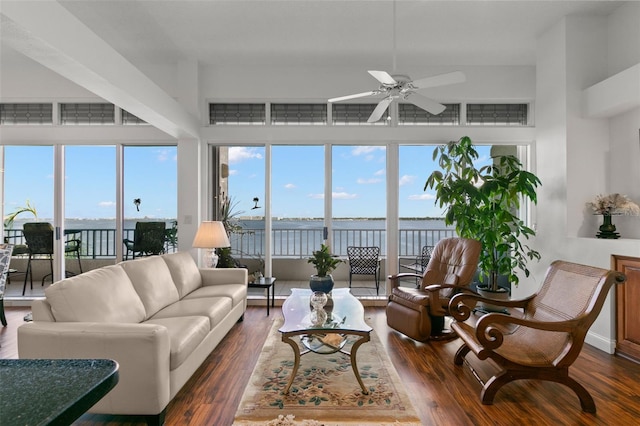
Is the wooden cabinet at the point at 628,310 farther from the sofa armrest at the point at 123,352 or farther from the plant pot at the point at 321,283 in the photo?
the sofa armrest at the point at 123,352

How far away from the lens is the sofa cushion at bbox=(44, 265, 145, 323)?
7.59 feet

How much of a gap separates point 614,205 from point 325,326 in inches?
129

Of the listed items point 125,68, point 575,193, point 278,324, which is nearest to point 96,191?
point 125,68

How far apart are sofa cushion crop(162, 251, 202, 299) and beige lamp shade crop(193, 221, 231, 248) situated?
23 cm

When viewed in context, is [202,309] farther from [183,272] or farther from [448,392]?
[448,392]

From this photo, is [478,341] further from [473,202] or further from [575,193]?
[575,193]

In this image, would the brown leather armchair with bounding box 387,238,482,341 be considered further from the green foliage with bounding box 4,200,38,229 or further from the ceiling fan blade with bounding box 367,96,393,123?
the green foliage with bounding box 4,200,38,229

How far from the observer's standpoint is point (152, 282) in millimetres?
3252

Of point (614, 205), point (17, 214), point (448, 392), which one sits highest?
point (614, 205)

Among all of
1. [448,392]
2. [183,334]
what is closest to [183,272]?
[183,334]

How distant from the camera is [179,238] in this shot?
5.04 m

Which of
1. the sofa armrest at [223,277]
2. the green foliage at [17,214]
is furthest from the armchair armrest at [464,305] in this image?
the green foliage at [17,214]

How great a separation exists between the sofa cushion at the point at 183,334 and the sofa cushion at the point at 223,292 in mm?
819

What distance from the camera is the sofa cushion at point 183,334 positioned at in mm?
2297
